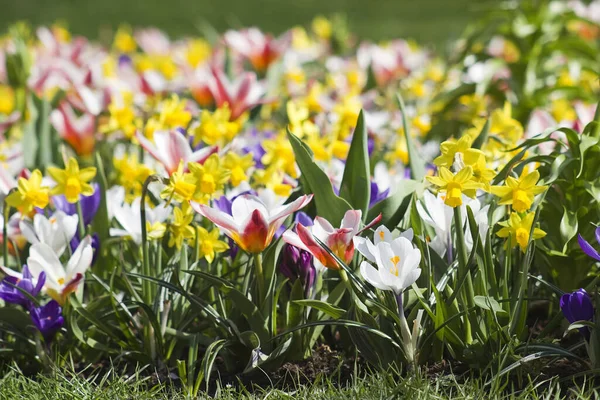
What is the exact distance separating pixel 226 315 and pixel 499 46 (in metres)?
3.23

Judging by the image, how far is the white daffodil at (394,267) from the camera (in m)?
1.49

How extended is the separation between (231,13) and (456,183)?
9005mm

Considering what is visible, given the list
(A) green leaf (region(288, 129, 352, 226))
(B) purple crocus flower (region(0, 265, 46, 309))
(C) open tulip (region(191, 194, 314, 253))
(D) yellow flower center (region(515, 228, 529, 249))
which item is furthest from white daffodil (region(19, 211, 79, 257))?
(D) yellow flower center (region(515, 228, 529, 249))

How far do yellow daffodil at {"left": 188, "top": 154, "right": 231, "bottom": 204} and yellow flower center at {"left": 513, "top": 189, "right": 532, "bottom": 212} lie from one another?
0.62 meters

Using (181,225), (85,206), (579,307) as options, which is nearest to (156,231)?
(181,225)

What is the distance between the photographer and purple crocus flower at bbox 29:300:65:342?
5.80 ft

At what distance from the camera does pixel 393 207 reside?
1.86 meters

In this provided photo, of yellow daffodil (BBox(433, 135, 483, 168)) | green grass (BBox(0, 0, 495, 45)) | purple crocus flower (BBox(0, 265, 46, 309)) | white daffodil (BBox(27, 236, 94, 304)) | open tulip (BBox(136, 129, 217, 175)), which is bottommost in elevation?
purple crocus flower (BBox(0, 265, 46, 309))

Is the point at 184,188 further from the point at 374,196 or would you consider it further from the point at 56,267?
the point at 374,196

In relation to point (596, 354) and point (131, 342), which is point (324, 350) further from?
point (596, 354)

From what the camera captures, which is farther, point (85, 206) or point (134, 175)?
point (134, 175)

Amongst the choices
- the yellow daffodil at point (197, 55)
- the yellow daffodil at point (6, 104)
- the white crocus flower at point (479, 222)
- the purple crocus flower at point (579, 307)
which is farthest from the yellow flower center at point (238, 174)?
the yellow daffodil at point (197, 55)

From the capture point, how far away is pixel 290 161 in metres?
2.28

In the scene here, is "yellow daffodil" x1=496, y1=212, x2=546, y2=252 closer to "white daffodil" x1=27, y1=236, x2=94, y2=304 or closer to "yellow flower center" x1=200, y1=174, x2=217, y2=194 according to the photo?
"yellow flower center" x1=200, y1=174, x2=217, y2=194
